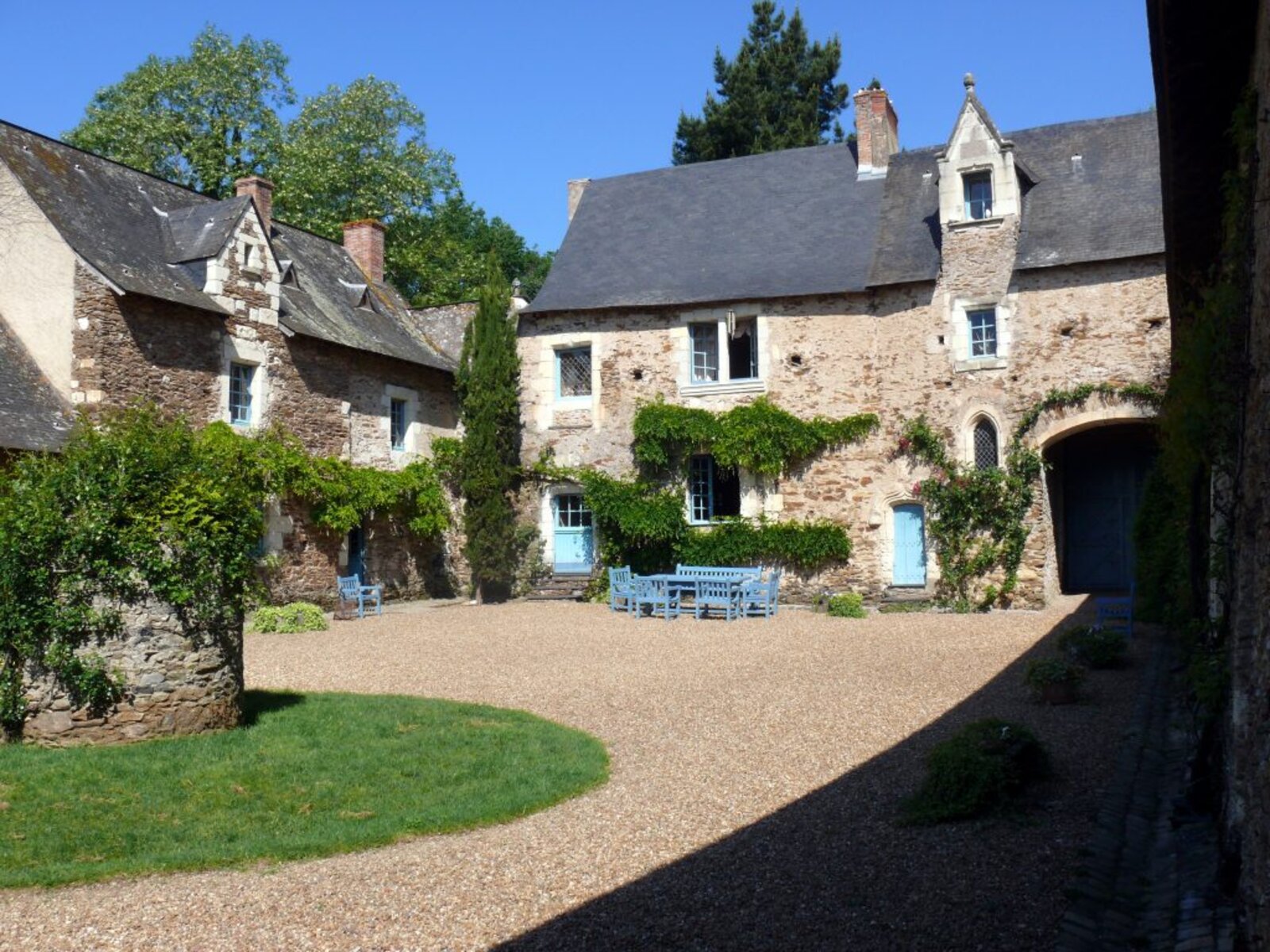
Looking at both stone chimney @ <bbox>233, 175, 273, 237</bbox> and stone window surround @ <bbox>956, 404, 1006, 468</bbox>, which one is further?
stone chimney @ <bbox>233, 175, 273, 237</bbox>

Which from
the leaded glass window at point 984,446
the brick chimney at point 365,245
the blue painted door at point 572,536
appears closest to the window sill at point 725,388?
the blue painted door at point 572,536

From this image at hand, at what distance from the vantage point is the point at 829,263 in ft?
58.6

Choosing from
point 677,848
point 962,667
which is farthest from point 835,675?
point 677,848

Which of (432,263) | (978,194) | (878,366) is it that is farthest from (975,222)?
(432,263)

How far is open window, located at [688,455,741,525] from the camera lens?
18422 mm

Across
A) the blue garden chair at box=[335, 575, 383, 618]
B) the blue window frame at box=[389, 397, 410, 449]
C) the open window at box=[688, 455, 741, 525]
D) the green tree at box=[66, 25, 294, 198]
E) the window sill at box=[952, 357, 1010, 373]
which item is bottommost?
the blue garden chair at box=[335, 575, 383, 618]

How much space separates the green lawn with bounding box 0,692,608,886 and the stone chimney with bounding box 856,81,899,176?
14.3 metres

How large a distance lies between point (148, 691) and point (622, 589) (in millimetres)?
9569

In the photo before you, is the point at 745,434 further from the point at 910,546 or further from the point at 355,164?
the point at 355,164

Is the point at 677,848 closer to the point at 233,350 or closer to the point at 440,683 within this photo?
the point at 440,683

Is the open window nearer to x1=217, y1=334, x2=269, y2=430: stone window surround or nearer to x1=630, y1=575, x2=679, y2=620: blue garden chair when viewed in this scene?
x1=630, y1=575, x2=679, y2=620: blue garden chair

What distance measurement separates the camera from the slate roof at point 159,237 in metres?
14.8

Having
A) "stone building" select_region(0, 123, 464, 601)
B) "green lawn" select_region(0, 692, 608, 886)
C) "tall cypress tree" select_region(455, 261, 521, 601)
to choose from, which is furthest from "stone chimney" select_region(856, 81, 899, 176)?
"green lawn" select_region(0, 692, 608, 886)

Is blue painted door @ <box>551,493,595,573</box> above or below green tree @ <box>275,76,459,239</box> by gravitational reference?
below
